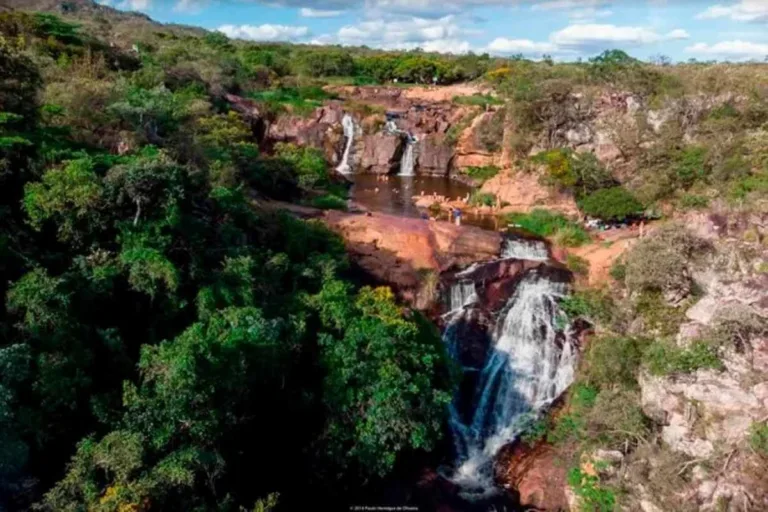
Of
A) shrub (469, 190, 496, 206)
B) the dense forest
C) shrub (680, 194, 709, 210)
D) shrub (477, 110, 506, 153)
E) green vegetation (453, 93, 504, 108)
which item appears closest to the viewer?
the dense forest

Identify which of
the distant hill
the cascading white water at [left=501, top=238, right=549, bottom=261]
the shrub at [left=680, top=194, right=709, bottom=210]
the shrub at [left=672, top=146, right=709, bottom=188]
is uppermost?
the distant hill

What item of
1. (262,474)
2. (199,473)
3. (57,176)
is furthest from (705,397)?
(57,176)

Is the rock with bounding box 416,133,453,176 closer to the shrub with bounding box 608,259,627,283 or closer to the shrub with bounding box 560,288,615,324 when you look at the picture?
the shrub with bounding box 608,259,627,283

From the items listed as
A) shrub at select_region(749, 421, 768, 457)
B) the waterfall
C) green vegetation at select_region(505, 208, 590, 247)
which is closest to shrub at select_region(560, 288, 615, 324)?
green vegetation at select_region(505, 208, 590, 247)

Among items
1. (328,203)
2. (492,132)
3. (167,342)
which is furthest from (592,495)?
(492,132)

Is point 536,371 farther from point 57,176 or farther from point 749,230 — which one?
point 57,176

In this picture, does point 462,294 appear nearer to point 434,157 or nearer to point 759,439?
point 759,439
